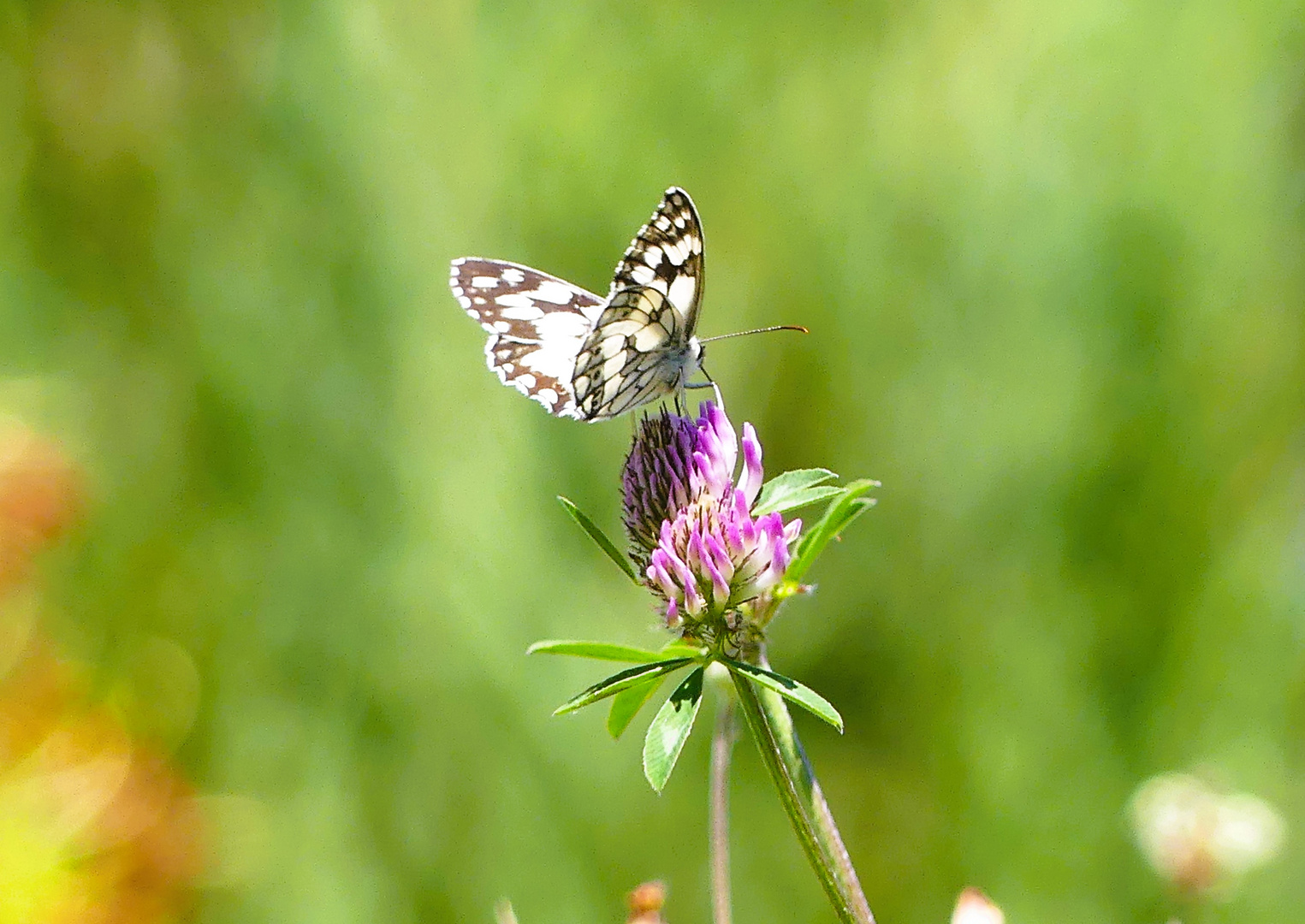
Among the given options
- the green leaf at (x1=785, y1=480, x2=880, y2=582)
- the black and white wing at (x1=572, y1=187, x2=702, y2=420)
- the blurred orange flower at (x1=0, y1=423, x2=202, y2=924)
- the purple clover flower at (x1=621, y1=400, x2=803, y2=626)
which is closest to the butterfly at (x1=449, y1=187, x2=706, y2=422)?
the black and white wing at (x1=572, y1=187, x2=702, y2=420)

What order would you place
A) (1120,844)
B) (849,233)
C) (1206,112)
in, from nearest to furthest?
(1120,844)
(1206,112)
(849,233)

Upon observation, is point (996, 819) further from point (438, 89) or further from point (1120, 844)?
point (438, 89)

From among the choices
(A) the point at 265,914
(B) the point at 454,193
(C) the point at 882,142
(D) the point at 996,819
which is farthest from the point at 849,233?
(A) the point at 265,914

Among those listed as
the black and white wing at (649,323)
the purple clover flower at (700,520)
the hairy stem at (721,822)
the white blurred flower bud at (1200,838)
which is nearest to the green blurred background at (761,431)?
the white blurred flower bud at (1200,838)

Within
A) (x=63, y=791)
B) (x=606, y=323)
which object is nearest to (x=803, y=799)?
(x=606, y=323)

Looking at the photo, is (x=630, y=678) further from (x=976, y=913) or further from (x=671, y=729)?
(x=976, y=913)

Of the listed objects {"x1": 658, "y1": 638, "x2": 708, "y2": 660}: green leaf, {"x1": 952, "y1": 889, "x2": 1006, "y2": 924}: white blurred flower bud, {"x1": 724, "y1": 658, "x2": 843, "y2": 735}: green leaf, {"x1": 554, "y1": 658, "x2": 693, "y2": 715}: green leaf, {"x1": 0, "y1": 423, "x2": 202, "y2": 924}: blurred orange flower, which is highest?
{"x1": 0, "y1": 423, "x2": 202, "y2": 924}: blurred orange flower

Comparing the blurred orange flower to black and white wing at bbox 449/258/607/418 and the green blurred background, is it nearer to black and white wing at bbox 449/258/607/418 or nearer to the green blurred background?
the green blurred background
